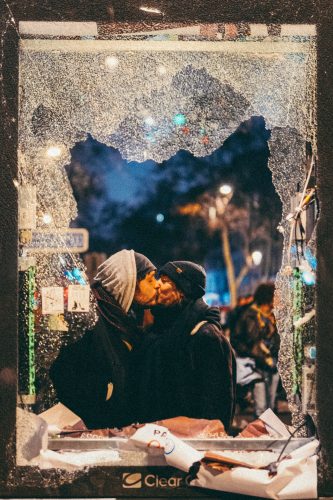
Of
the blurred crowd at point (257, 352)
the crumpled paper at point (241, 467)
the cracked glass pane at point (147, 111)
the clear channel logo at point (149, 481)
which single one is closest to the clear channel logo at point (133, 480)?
the clear channel logo at point (149, 481)

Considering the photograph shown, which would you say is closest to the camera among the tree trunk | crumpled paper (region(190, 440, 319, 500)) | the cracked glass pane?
crumpled paper (region(190, 440, 319, 500))

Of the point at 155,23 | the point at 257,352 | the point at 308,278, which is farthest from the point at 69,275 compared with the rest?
the point at 155,23

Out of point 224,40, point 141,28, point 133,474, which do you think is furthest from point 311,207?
point 133,474

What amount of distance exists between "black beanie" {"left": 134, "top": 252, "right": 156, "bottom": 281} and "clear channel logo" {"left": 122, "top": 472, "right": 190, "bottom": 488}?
1.01 m

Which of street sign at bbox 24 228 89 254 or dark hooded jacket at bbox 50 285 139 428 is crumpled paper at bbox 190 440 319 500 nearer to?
dark hooded jacket at bbox 50 285 139 428

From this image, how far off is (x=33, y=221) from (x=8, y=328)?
57cm

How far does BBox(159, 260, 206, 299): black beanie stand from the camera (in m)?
3.61

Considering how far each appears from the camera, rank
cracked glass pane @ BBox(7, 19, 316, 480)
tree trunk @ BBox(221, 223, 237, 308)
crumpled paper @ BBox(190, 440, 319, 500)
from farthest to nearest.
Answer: cracked glass pane @ BBox(7, 19, 316, 480) < tree trunk @ BBox(221, 223, 237, 308) < crumpled paper @ BBox(190, 440, 319, 500)

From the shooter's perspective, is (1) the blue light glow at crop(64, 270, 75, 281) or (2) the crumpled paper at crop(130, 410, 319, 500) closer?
(2) the crumpled paper at crop(130, 410, 319, 500)

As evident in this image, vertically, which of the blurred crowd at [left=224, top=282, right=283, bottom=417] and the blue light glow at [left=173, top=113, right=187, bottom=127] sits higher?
the blue light glow at [left=173, top=113, right=187, bottom=127]

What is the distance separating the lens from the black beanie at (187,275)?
11.8ft

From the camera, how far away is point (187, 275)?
364 cm

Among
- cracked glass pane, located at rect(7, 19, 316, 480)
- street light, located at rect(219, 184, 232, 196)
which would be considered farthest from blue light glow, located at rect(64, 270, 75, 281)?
street light, located at rect(219, 184, 232, 196)

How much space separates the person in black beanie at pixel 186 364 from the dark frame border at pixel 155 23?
0.47 meters
